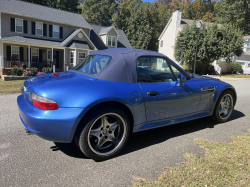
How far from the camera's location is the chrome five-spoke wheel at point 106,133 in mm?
2990

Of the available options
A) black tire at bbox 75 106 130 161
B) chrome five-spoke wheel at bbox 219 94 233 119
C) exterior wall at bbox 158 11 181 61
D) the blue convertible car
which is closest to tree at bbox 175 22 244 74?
exterior wall at bbox 158 11 181 61

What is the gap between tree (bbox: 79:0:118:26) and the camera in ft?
145

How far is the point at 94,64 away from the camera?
3619 millimetres

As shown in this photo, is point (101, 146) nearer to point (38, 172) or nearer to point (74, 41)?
point (38, 172)

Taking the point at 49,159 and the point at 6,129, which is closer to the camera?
the point at 49,159

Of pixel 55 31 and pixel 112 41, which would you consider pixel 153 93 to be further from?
pixel 112 41

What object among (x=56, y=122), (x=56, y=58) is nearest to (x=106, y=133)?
(x=56, y=122)

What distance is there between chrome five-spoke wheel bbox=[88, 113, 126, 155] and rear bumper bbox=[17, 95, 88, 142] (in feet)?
0.96

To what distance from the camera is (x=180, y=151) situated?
11.0ft

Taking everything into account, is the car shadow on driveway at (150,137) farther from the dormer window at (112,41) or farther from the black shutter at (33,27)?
the dormer window at (112,41)

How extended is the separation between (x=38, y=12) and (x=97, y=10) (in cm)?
2531

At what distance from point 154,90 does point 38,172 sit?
2.06 m

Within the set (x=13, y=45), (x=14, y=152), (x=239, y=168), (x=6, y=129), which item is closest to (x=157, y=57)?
(x=239, y=168)

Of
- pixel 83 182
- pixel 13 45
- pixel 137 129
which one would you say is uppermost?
pixel 13 45
